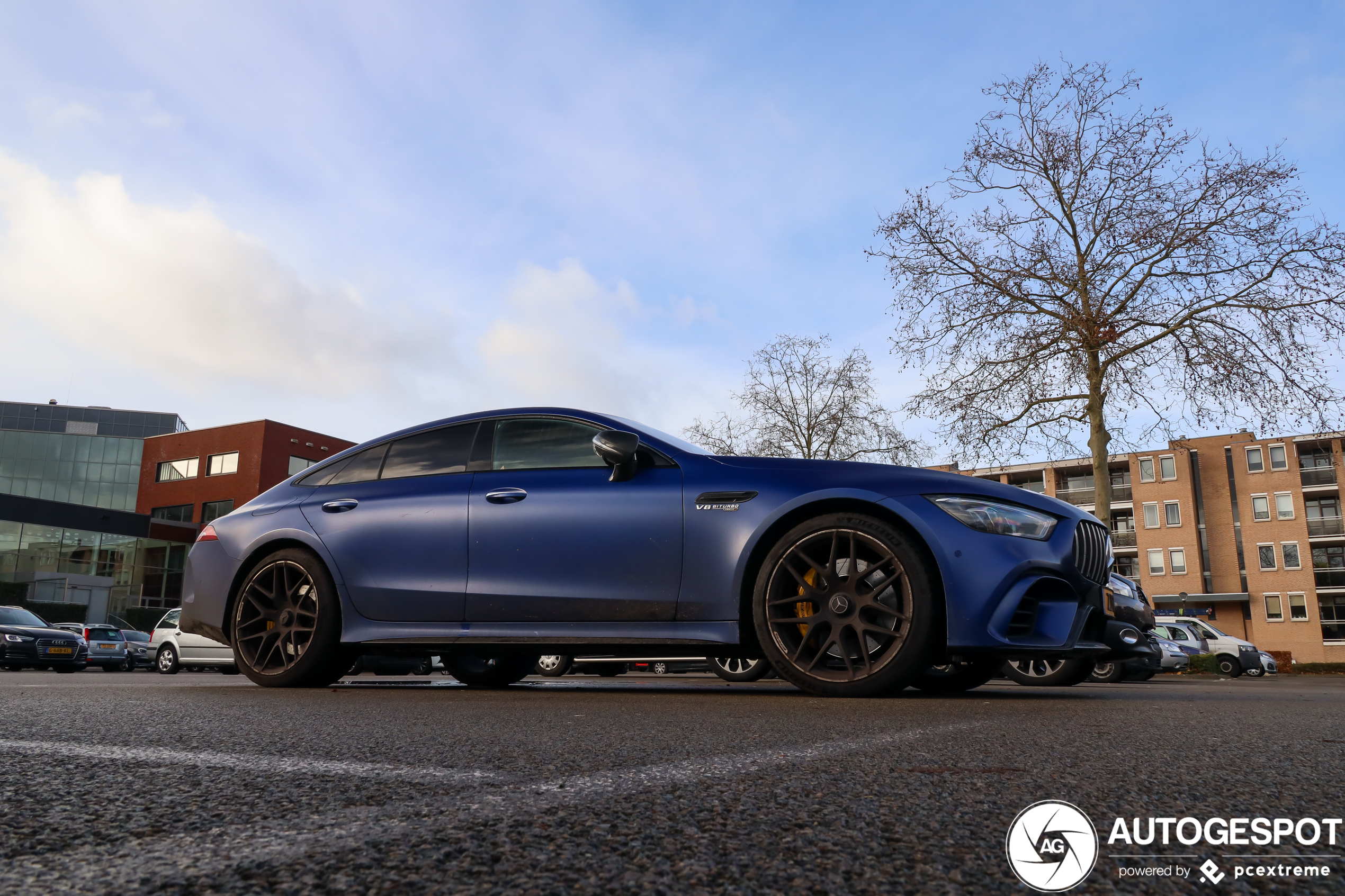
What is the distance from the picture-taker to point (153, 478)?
53781 millimetres

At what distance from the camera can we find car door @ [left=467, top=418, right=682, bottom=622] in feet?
15.2

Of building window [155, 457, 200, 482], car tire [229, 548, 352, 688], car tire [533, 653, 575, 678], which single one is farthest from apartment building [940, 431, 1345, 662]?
car tire [229, 548, 352, 688]

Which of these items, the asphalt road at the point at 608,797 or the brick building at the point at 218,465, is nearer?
the asphalt road at the point at 608,797

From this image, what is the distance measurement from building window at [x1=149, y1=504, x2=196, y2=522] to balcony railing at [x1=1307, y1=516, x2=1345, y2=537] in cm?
6487

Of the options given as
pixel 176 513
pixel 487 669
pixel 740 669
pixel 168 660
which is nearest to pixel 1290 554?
pixel 740 669

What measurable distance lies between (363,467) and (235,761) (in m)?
3.84

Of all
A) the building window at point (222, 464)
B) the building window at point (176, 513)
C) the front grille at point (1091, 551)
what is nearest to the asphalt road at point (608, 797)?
the front grille at point (1091, 551)

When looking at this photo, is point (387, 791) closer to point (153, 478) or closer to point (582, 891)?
point (582, 891)

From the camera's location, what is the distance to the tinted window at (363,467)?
573 centimetres

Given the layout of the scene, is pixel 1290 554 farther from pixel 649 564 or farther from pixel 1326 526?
pixel 649 564

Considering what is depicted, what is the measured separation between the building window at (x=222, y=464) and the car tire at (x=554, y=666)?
138 feet

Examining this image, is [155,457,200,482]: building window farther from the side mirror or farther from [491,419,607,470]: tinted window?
the side mirror

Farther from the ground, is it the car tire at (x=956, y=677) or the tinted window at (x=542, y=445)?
the tinted window at (x=542, y=445)

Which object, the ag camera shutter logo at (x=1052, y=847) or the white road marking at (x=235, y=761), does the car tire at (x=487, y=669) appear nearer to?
the white road marking at (x=235, y=761)
